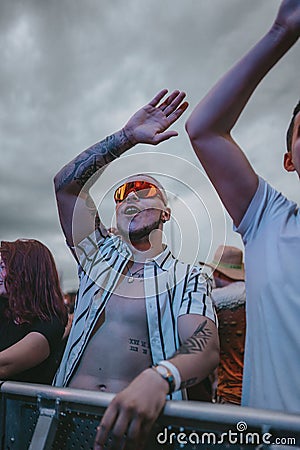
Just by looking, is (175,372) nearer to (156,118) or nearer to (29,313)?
(156,118)

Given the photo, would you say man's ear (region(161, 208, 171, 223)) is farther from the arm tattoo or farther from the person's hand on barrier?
the person's hand on barrier

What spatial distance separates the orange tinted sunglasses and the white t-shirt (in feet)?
2.72

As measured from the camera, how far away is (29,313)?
91.6 inches

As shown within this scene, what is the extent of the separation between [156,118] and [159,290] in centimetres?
71

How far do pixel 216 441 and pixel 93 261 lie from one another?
1.37m

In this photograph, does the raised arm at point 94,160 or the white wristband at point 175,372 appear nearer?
the white wristband at point 175,372

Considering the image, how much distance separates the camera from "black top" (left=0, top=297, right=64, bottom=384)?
2215 mm

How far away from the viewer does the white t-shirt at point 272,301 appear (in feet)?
3.84

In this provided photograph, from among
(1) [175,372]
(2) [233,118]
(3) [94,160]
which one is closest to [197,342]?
(1) [175,372]

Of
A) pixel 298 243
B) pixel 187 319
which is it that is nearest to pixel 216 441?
pixel 298 243

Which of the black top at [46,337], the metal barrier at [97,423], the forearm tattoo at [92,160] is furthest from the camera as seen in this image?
the black top at [46,337]

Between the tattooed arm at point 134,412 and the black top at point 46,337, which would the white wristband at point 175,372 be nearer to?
the tattooed arm at point 134,412

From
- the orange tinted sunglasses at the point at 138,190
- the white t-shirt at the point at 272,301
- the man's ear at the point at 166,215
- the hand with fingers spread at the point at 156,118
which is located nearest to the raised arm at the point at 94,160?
the hand with fingers spread at the point at 156,118

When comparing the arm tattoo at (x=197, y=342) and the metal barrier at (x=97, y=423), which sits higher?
the arm tattoo at (x=197, y=342)
